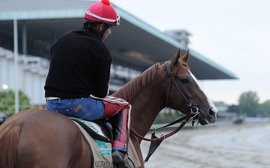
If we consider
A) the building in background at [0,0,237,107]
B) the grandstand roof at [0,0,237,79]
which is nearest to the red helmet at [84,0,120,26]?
the building in background at [0,0,237,107]

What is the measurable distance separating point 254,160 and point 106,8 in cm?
1199

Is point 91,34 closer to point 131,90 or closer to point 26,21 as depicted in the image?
point 131,90

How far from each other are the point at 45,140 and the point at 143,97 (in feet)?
5.87

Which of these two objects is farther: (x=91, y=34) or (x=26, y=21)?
(x=26, y=21)

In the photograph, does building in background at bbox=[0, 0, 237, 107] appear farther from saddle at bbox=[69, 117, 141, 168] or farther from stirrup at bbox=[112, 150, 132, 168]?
stirrup at bbox=[112, 150, 132, 168]

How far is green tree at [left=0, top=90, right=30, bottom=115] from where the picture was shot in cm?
3419

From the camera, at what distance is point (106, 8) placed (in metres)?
4.84

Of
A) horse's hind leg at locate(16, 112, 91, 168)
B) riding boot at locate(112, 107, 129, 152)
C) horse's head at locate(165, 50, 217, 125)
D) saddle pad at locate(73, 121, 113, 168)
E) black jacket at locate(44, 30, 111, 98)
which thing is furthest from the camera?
horse's head at locate(165, 50, 217, 125)

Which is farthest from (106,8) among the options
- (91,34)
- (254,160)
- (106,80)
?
(254,160)

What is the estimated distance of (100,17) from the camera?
4.80 metres

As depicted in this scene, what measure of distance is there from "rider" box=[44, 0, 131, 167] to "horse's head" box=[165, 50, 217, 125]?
761 millimetres

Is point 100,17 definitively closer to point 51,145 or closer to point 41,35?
point 51,145

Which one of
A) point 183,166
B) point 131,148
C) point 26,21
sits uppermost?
point 131,148

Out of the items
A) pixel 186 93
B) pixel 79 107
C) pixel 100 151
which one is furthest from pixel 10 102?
pixel 100 151
